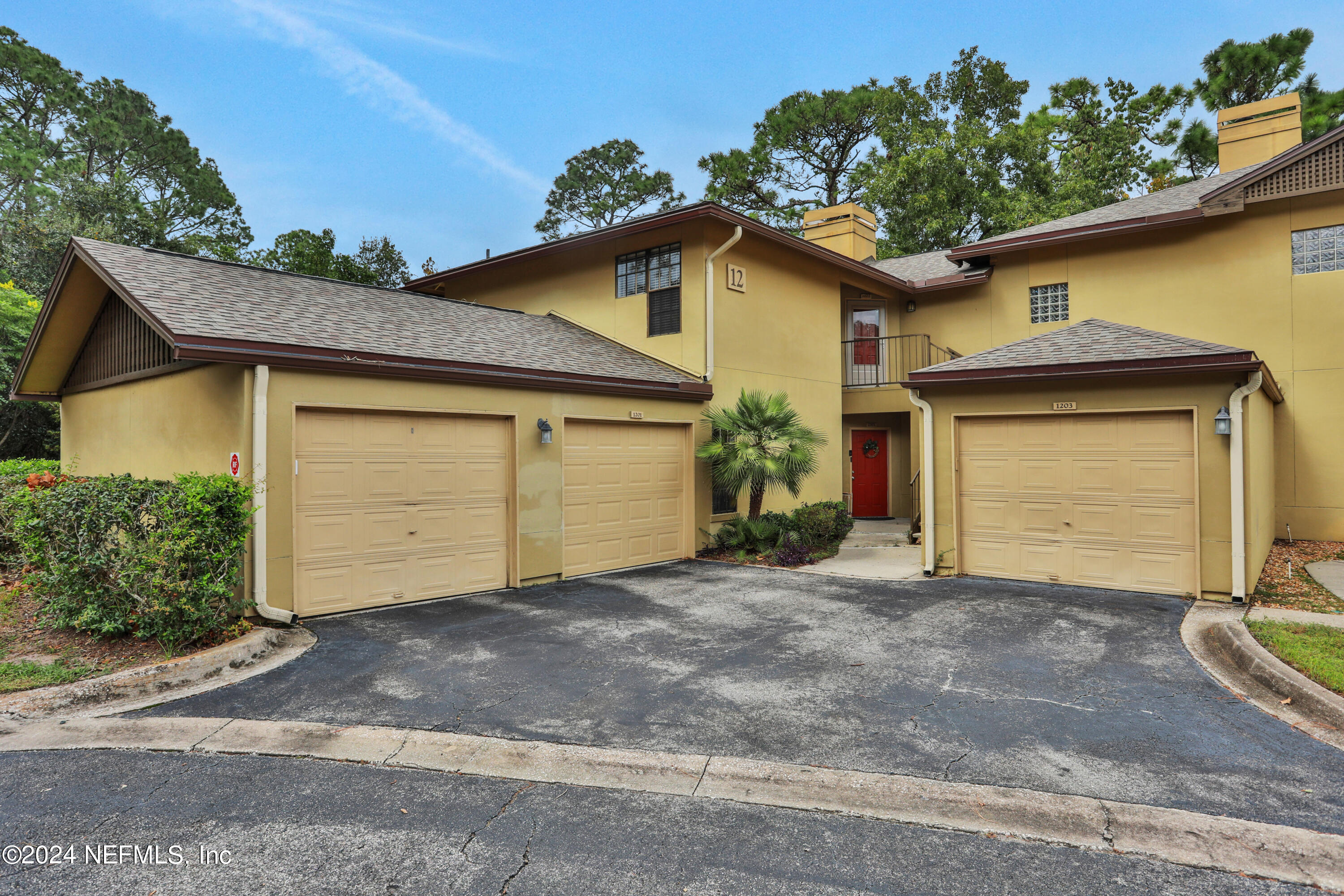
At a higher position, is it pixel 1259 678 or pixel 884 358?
pixel 884 358

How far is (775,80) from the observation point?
2966cm

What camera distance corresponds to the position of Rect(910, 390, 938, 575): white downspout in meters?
9.59

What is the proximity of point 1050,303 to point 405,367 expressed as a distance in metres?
12.8

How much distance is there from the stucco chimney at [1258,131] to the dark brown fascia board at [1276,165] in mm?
3233

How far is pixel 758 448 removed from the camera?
431 inches

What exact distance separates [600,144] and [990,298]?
26.2 metres

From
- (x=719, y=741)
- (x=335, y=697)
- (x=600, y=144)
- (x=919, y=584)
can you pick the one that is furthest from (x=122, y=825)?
(x=600, y=144)

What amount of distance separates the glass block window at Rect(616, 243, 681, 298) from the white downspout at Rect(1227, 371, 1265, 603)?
7.93 m

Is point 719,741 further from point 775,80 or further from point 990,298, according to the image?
point 775,80

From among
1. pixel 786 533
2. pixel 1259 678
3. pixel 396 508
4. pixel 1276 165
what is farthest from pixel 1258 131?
pixel 396 508

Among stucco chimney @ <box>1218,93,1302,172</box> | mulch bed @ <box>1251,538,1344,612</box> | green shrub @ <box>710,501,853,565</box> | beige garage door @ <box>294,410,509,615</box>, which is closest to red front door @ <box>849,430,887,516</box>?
green shrub @ <box>710,501,853,565</box>

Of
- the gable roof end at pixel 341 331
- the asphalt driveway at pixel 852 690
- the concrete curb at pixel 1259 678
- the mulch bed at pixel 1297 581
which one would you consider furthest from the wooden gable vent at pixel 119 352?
the mulch bed at pixel 1297 581

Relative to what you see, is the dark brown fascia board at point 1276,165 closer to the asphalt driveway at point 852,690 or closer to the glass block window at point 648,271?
the asphalt driveway at point 852,690

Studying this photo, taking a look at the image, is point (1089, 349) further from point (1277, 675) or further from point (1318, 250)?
point (1318, 250)
